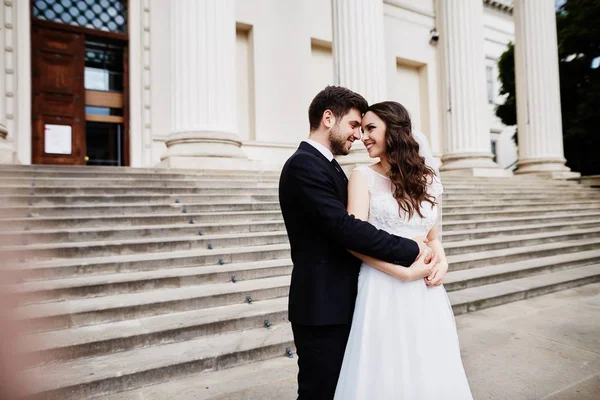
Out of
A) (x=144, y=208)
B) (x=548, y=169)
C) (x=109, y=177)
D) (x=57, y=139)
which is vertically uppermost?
(x=57, y=139)

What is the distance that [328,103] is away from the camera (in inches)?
75.3

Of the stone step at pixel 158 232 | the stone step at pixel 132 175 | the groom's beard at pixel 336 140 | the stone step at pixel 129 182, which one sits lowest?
the stone step at pixel 158 232

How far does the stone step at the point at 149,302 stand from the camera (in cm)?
360

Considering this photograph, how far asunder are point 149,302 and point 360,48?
8481 millimetres

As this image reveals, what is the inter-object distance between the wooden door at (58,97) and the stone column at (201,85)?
14.7 feet

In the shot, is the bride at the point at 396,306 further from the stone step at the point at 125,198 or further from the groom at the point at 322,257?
the stone step at the point at 125,198

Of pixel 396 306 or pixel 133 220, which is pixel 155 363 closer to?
pixel 396 306

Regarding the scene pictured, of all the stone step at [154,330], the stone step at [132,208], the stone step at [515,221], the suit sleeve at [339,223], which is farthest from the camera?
the stone step at [515,221]

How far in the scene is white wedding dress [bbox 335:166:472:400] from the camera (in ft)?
6.23

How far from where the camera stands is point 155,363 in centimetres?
321

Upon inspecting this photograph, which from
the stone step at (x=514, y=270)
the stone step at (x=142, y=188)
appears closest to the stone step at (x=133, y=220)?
the stone step at (x=142, y=188)

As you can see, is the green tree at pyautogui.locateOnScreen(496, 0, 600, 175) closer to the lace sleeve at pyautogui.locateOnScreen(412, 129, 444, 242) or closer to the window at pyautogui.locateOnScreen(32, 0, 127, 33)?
the window at pyautogui.locateOnScreen(32, 0, 127, 33)

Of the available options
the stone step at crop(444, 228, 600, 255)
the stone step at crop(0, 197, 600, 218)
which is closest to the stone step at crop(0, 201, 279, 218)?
the stone step at crop(0, 197, 600, 218)

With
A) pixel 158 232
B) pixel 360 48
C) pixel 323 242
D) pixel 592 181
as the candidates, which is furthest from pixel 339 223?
pixel 592 181
